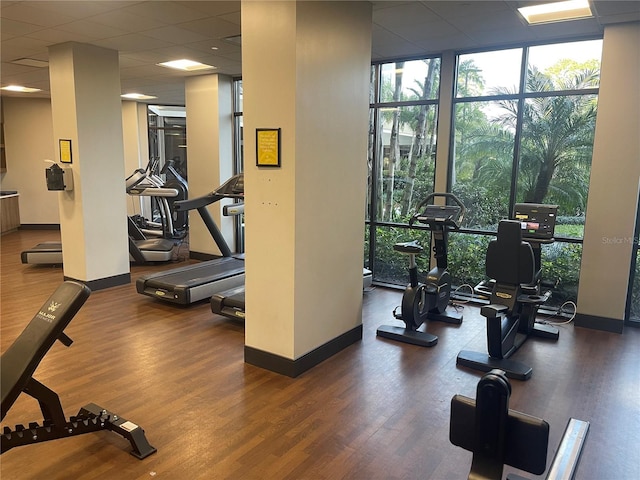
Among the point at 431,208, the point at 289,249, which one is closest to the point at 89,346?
the point at 289,249

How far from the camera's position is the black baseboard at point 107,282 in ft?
19.9

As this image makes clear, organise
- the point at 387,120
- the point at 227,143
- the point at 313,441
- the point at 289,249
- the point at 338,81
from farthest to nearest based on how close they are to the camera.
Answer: the point at 227,143
the point at 387,120
the point at 338,81
the point at 289,249
the point at 313,441

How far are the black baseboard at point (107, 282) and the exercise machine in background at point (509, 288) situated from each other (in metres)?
4.59

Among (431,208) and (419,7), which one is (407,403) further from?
(419,7)

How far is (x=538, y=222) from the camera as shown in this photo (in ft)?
14.5

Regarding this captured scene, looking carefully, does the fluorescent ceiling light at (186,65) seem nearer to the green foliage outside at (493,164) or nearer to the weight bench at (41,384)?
the green foliage outside at (493,164)

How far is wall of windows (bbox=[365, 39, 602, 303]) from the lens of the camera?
523cm

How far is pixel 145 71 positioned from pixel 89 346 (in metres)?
4.70

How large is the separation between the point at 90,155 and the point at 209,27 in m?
2.29

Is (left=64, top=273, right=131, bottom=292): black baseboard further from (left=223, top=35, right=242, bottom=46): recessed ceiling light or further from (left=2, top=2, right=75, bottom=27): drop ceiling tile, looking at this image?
(left=223, top=35, right=242, bottom=46): recessed ceiling light

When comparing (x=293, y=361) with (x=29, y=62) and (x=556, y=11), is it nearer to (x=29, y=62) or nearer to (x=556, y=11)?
(x=556, y=11)

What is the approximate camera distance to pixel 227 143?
311 inches

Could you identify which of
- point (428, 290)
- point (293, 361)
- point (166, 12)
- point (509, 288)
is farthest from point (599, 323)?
point (166, 12)

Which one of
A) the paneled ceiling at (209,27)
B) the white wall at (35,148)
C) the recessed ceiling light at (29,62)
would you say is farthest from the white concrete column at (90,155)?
the white wall at (35,148)
